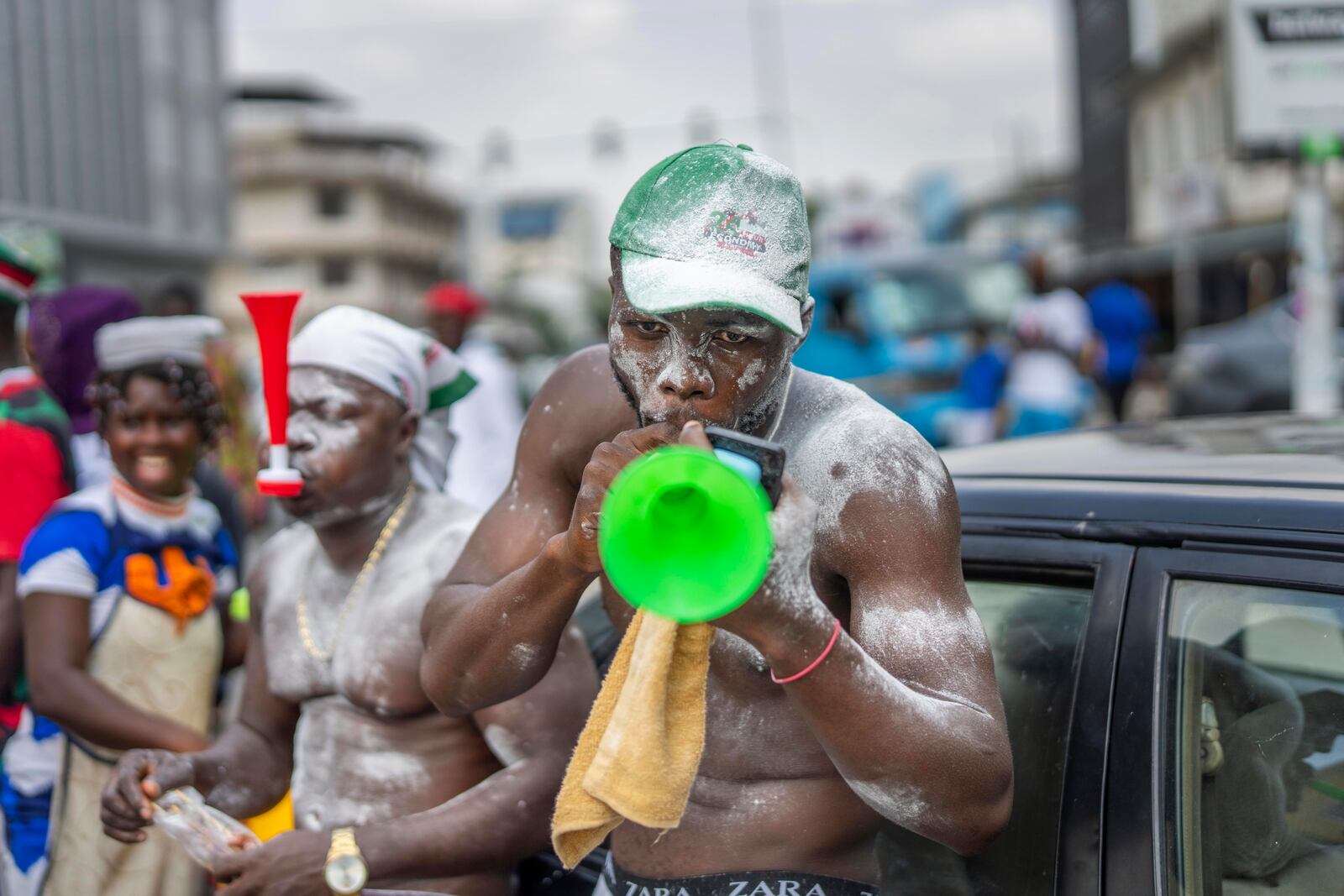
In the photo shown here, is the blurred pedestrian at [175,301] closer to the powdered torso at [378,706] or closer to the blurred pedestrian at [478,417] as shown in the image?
the blurred pedestrian at [478,417]

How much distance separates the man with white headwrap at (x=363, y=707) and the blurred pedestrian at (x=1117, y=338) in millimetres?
8659

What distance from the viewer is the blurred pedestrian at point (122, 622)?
8.36 ft

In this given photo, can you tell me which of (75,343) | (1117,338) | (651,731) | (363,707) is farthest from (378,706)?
(1117,338)

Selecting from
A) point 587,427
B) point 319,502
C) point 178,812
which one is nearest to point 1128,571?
point 587,427

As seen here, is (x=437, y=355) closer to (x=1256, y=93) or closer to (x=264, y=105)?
(x=1256, y=93)

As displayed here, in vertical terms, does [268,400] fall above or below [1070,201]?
below

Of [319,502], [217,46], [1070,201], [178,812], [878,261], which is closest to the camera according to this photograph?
[178,812]

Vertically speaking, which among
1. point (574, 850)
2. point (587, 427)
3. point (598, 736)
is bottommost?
point (574, 850)

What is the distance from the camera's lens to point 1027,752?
75.2 inches

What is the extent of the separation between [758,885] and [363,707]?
0.84 m

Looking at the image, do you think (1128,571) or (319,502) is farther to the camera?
(319,502)

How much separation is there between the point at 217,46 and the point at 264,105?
38628 mm

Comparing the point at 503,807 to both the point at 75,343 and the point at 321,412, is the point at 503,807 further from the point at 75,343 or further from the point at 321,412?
the point at 75,343

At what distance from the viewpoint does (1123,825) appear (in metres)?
1.65
